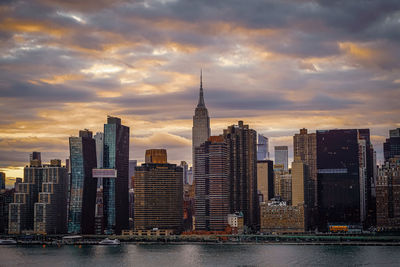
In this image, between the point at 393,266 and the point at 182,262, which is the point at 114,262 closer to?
the point at 182,262

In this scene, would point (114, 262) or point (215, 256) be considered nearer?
Answer: point (114, 262)

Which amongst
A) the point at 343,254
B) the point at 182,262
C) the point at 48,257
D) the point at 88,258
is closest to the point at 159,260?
the point at 182,262

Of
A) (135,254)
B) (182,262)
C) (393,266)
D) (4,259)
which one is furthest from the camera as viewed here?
(135,254)

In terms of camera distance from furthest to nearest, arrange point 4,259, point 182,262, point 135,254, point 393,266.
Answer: point 135,254
point 4,259
point 182,262
point 393,266

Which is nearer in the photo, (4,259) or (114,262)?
(114,262)

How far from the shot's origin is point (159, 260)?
173375mm

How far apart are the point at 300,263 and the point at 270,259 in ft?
39.5

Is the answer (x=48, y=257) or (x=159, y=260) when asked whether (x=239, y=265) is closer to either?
Answer: (x=159, y=260)

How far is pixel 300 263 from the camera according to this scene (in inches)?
6427

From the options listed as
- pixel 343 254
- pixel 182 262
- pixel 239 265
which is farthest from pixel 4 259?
pixel 343 254

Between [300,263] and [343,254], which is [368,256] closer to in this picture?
[343,254]

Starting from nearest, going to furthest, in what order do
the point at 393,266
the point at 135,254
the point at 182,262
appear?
the point at 393,266 → the point at 182,262 → the point at 135,254

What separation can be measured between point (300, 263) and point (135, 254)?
177 feet

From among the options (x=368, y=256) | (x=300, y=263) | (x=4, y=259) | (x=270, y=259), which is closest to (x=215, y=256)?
(x=270, y=259)
